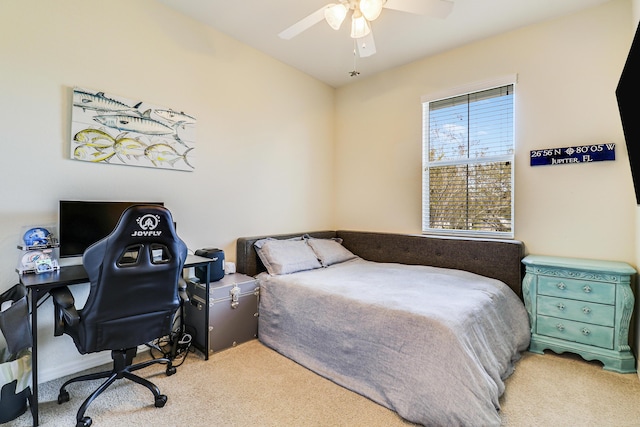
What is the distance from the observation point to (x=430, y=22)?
8.79 feet

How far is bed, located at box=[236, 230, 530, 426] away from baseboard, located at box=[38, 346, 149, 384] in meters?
1.20

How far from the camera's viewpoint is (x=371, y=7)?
185 cm

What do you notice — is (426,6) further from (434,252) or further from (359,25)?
(434,252)

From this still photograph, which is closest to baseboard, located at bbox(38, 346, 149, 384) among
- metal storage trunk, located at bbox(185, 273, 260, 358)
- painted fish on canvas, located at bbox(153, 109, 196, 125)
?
metal storage trunk, located at bbox(185, 273, 260, 358)

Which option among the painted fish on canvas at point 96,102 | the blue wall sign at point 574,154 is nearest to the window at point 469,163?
the blue wall sign at point 574,154

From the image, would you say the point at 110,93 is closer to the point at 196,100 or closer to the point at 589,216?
the point at 196,100

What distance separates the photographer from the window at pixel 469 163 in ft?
9.55

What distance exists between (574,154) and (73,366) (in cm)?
418

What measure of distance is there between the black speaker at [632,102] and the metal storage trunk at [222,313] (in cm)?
264

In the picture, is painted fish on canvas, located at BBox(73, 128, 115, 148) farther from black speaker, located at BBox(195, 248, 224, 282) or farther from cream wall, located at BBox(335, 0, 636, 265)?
cream wall, located at BBox(335, 0, 636, 265)

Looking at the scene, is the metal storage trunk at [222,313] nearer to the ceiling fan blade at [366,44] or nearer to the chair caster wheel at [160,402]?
the chair caster wheel at [160,402]

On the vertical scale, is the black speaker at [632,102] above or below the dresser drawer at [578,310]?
above

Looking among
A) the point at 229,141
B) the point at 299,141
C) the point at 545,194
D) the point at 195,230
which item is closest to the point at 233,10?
the point at 229,141

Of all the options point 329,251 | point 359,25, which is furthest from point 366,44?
point 329,251
